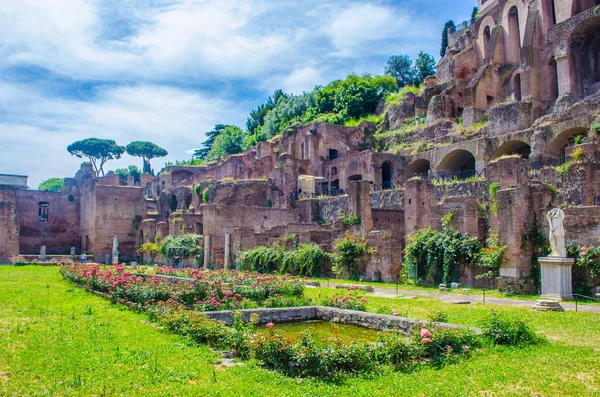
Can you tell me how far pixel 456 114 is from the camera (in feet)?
144

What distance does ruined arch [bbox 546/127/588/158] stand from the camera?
2870cm

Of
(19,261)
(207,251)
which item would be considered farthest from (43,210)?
(207,251)

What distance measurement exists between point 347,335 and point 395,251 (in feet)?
37.9

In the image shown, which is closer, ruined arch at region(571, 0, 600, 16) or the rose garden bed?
the rose garden bed

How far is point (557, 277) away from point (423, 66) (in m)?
56.2

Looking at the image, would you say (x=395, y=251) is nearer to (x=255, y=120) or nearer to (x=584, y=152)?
(x=584, y=152)

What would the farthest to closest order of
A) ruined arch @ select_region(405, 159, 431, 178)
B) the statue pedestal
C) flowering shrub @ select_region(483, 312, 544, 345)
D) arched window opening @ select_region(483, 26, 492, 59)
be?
1. arched window opening @ select_region(483, 26, 492, 59)
2. ruined arch @ select_region(405, 159, 431, 178)
3. the statue pedestal
4. flowering shrub @ select_region(483, 312, 544, 345)

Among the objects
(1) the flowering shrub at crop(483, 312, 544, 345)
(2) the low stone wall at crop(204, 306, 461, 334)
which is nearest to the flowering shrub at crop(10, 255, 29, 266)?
(2) the low stone wall at crop(204, 306, 461, 334)

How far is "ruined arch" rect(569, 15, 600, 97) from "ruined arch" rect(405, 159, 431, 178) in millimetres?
11372

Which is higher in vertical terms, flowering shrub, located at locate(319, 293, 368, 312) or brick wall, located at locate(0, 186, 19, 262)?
brick wall, located at locate(0, 186, 19, 262)

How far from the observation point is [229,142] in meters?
74.4

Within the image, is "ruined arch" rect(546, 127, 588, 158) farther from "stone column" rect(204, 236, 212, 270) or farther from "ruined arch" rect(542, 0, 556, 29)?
"stone column" rect(204, 236, 212, 270)

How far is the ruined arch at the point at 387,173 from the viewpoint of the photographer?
40.6m

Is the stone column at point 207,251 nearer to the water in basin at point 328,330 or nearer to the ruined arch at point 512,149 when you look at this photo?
the ruined arch at point 512,149
